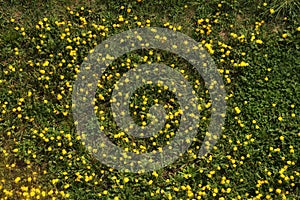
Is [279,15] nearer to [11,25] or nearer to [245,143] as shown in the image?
[245,143]

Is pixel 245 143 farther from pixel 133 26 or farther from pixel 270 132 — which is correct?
pixel 133 26

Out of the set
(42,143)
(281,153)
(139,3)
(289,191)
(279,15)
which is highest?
(279,15)

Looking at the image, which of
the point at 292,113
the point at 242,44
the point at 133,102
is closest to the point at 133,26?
the point at 133,102

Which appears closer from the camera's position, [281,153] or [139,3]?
[281,153]

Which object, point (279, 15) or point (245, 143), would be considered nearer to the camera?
point (245, 143)

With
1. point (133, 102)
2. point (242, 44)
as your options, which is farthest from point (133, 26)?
point (242, 44)

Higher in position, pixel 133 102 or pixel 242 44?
pixel 242 44
